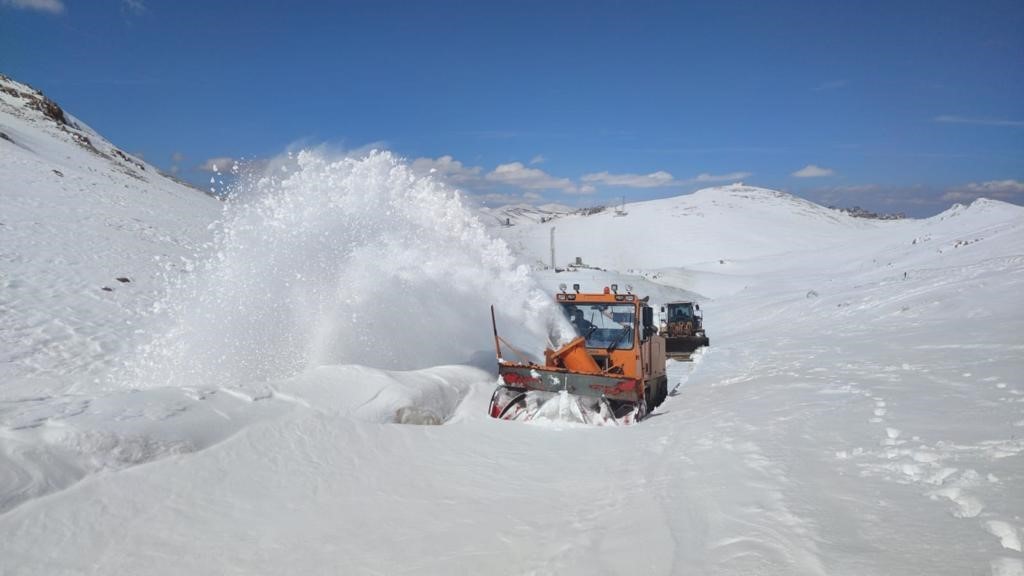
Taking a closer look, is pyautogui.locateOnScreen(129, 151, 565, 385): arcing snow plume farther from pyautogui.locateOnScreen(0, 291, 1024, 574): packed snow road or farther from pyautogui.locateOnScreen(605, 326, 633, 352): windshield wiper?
pyautogui.locateOnScreen(0, 291, 1024, 574): packed snow road

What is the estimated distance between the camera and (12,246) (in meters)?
16.5

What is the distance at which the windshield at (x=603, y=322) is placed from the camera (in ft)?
38.5

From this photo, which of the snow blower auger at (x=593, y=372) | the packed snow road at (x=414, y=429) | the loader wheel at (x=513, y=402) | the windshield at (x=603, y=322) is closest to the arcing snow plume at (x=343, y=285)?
the packed snow road at (x=414, y=429)

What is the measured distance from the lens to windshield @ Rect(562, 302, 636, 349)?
462 inches

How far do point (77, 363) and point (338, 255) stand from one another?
5344 mm

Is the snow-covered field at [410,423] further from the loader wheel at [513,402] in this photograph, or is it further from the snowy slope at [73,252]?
the loader wheel at [513,402]

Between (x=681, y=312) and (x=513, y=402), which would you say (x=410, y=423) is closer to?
(x=513, y=402)

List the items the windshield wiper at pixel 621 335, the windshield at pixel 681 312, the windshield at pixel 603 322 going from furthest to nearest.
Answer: the windshield at pixel 681 312
the windshield at pixel 603 322
the windshield wiper at pixel 621 335

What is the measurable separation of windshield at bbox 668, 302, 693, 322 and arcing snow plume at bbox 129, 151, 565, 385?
1341cm

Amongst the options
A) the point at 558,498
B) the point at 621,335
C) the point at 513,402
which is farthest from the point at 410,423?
the point at 621,335

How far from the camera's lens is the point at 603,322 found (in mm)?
12141

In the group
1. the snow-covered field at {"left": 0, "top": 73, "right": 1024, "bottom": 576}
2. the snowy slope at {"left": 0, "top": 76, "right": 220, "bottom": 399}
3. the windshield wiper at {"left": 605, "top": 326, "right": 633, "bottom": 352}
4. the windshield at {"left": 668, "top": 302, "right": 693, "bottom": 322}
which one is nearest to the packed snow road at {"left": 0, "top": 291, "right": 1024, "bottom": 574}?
the snow-covered field at {"left": 0, "top": 73, "right": 1024, "bottom": 576}

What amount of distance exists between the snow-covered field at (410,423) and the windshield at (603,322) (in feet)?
3.14

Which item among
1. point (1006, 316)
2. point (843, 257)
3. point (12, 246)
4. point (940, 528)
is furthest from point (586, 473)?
point (843, 257)
